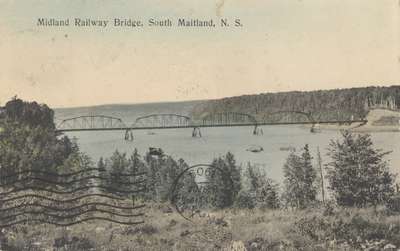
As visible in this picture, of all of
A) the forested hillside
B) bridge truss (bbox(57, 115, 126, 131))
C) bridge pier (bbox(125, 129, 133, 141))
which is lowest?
bridge pier (bbox(125, 129, 133, 141))

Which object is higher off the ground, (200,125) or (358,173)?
(200,125)

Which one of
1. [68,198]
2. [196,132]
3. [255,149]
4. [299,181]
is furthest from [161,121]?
[299,181]

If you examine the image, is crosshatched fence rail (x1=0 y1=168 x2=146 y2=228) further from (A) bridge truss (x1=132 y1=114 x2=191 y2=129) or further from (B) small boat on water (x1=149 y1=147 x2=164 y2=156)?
(A) bridge truss (x1=132 y1=114 x2=191 y2=129)

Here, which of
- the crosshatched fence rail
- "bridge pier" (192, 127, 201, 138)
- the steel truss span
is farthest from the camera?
"bridge pier" (192, 127, 201, 138)

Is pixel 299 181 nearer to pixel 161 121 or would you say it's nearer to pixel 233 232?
pixel 233 232

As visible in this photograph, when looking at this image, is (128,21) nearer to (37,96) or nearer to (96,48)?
(96,48)

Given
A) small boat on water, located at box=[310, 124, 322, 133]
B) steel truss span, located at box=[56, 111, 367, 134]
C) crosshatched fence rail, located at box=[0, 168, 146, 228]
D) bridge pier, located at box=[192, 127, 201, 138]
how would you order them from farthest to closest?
small boat on water, located at box=[310, 124, 322, 133] < bridge pier, located at box=[192, 127, 201, 138] < steel truss span, located at box=[56, 111, 367, 134] < crosshatched fence rail, located at box=[0, 168, 146, 228]

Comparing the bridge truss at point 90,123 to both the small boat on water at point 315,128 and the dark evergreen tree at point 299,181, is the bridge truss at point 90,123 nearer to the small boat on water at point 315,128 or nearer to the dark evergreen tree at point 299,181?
the dark evergreen tree at point 299,181

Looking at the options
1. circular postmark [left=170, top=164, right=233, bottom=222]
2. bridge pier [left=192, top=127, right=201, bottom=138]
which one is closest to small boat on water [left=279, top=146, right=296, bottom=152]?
circular postmark [left=170, top=164, right=233, bottom=222]
